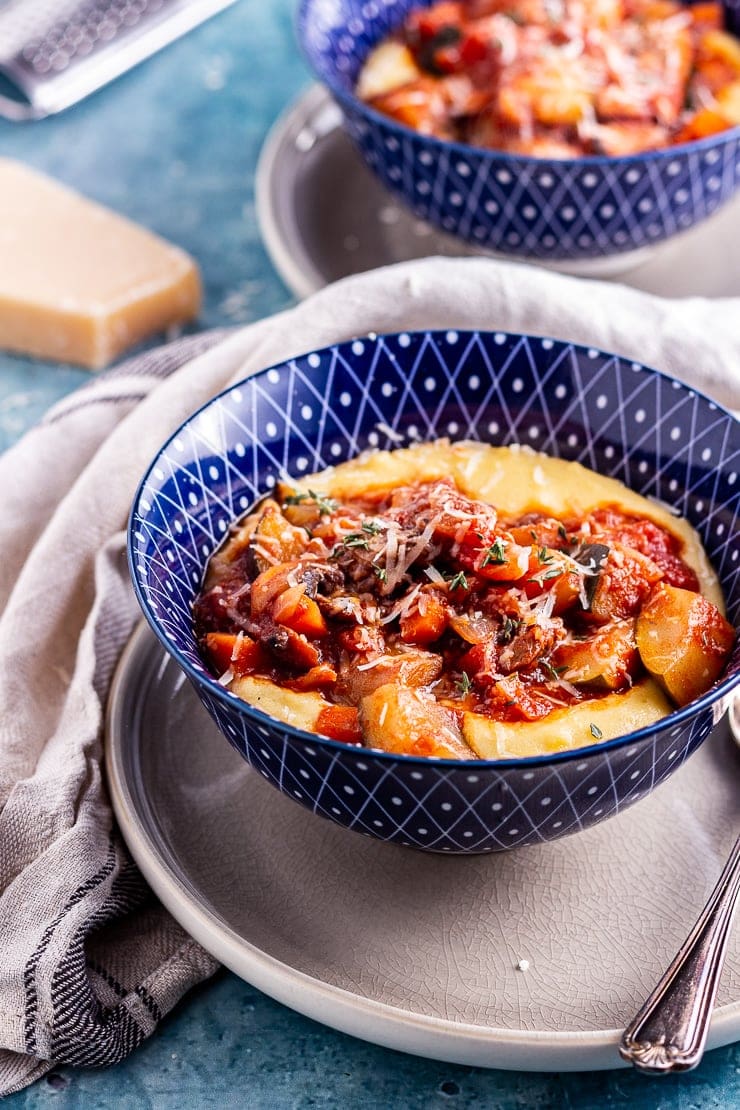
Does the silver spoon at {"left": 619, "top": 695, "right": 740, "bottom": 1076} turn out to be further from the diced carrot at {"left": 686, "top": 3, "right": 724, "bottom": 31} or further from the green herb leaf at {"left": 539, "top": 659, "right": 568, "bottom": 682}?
the diced carrot at {"left": 686, "top": 3, "right": 724, "bottom": 31}

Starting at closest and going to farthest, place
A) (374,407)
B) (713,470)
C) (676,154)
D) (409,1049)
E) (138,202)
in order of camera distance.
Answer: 1. (409,1049)
2. (713,470)
3. (374,407)
4. (676,154)
5. (138,202)

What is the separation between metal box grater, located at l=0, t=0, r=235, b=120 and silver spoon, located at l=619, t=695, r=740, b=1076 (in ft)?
14.3

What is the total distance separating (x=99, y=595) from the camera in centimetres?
309

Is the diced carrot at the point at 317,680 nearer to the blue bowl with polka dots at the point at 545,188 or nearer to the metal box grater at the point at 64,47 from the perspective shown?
the blue bowl with polka dots at the point at 545,188

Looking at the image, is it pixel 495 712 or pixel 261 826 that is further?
pixel 261 826

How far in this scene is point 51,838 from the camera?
2674mm

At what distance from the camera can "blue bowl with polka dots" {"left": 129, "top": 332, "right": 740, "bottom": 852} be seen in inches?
88.3

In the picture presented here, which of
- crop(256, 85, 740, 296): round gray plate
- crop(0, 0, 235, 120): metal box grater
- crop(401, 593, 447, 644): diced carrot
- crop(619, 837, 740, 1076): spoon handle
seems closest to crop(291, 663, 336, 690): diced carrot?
crop(401, 593, 447, 644): diced carrot

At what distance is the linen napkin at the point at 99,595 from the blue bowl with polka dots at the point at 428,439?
380 millimetres

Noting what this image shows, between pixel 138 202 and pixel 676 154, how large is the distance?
2.21m

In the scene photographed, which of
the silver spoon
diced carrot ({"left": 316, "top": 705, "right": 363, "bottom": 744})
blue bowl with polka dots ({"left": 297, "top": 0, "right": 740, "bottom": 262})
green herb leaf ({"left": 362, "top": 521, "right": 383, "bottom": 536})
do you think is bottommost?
the silver spoon

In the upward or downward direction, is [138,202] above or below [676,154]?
below

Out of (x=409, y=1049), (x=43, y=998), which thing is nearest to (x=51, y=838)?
(x=43, y=998)

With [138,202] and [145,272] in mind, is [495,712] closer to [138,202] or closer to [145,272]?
[145,272]
